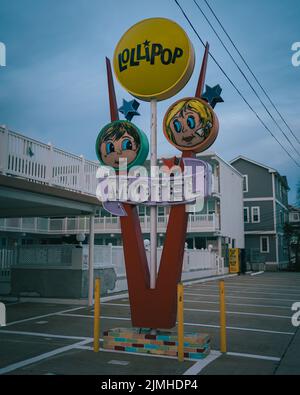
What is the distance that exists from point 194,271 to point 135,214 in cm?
1883

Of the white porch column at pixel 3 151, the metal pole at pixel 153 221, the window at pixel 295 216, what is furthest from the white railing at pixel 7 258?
the window at pixel 295 216

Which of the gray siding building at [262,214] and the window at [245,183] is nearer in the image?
the gray siding building at [262,214]

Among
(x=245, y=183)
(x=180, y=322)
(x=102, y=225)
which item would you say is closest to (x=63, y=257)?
(x=180, y=322)

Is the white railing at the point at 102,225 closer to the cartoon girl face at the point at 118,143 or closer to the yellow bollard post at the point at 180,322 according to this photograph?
the cartoon girl face at the point at 118,143

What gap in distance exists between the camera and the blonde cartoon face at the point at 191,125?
25.5 feet

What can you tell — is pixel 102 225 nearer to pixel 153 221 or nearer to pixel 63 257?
pixel 63 257

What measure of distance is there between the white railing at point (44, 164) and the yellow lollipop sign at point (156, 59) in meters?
3.91

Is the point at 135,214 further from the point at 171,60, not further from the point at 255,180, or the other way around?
the point at 255,180

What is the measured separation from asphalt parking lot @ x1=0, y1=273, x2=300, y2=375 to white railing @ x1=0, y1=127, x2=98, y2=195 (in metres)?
3.77

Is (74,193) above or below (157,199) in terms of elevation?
above

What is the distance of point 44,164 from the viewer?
12109 mm

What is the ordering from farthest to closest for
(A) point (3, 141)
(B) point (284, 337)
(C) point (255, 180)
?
(C) point (255, 180) → (A) point (3, 141) → (B) point (284, 337)
